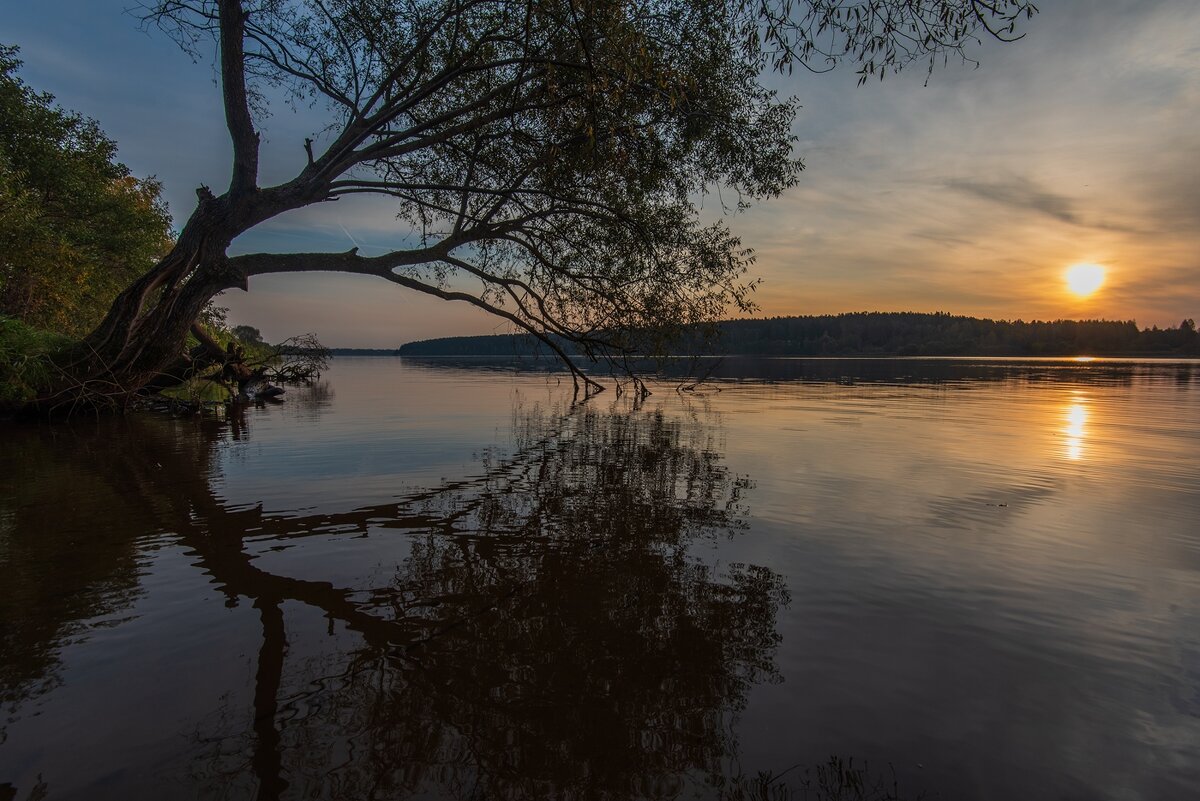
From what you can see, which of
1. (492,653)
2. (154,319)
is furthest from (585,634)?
(154,319)

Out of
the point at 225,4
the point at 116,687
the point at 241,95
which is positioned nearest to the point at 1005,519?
the point at 116,687

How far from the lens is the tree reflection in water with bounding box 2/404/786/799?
10.9 feet

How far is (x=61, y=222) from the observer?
102 feet

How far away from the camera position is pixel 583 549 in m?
7.02

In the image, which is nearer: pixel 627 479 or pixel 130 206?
pixel 627 479

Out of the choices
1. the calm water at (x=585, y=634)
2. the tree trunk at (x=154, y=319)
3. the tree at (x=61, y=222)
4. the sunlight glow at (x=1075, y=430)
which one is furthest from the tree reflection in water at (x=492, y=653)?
the tree at (x=61, y=222)

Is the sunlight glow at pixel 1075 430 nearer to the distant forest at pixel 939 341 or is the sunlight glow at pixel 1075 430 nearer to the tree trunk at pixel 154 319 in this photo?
the tree trunk at pixel 154 319

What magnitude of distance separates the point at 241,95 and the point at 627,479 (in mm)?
14550

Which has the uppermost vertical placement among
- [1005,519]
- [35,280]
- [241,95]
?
[241,95]

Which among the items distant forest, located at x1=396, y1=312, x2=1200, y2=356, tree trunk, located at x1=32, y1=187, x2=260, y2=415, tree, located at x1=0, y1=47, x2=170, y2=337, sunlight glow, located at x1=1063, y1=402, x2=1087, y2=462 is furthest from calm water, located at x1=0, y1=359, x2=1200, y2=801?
distant forest, located at x1=396, y1=312, x2=1200, y2=356

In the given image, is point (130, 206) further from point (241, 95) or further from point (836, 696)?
point (836, 696)

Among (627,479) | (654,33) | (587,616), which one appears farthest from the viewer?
(654,33)

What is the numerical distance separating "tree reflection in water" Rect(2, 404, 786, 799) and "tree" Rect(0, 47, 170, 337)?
22136 millimetres

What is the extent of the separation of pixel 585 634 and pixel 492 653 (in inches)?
31.0
